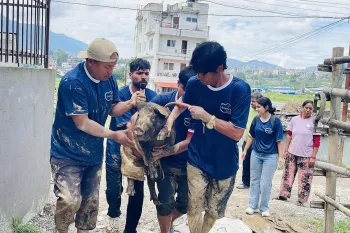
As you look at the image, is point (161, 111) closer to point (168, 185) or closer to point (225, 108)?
point (225, 108)

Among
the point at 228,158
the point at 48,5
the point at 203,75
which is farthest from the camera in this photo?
the point at 48,5

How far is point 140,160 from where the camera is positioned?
→ 412 centimetres

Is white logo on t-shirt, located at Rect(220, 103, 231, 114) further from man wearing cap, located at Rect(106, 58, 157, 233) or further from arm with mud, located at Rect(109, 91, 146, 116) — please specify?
man wearing cap, located at Rect(106, 58, 157, 233)

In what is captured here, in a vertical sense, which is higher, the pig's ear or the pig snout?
the pig's ear

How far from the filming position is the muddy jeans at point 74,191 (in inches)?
142

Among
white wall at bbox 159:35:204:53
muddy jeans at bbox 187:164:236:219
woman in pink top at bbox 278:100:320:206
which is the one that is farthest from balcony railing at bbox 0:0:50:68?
white wall at bbox 159:35:204:53

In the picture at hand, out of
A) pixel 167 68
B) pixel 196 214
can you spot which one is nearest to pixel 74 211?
pixel 196 214

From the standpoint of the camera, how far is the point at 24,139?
180 inches

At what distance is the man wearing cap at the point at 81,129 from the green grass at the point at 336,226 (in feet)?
11.2

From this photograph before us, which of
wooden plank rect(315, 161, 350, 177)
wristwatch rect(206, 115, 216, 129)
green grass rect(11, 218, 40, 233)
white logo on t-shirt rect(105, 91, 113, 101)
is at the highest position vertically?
white logo on t-shirt rect(105, 91, 113, 101)

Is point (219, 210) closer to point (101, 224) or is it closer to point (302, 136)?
point (101, 224)

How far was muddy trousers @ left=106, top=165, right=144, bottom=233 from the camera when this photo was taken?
4.39 m

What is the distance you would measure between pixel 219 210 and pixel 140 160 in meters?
0.94

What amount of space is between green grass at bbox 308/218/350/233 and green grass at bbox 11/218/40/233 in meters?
3.82
